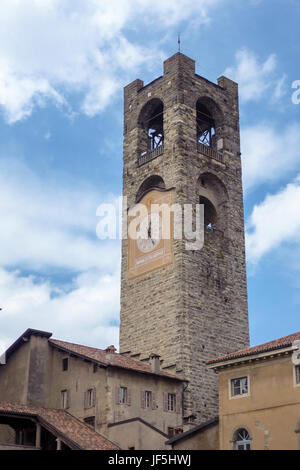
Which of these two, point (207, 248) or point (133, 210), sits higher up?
point (133, 210)

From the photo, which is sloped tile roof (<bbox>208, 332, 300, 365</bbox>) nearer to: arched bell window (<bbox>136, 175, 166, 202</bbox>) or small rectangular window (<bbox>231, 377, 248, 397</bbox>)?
small rectangular window (<bbox>231, 377, 248, 397</bbox>)

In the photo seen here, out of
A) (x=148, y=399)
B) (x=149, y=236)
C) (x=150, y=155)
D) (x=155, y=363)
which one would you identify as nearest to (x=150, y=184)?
(x=150, y=155)

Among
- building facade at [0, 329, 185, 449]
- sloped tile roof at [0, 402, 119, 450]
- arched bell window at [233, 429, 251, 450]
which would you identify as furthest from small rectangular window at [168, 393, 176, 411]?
arched bell window at [233, 429, 251, 450]

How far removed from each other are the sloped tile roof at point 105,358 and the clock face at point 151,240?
23.4 ft

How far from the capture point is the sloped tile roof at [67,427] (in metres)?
33.7

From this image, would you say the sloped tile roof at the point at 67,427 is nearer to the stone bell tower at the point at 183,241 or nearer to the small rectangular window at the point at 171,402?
the small rectangular window at the point at 171,402

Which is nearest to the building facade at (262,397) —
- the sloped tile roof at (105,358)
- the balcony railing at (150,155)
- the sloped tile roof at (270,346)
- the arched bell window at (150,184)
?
the sloped tile roof at (270,346)

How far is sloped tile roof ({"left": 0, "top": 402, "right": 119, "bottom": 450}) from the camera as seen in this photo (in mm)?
33719

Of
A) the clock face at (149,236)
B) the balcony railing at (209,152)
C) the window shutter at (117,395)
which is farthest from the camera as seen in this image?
the balcony railing at (209,152)

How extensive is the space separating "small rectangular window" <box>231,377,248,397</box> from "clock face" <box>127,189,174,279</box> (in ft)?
45.1
